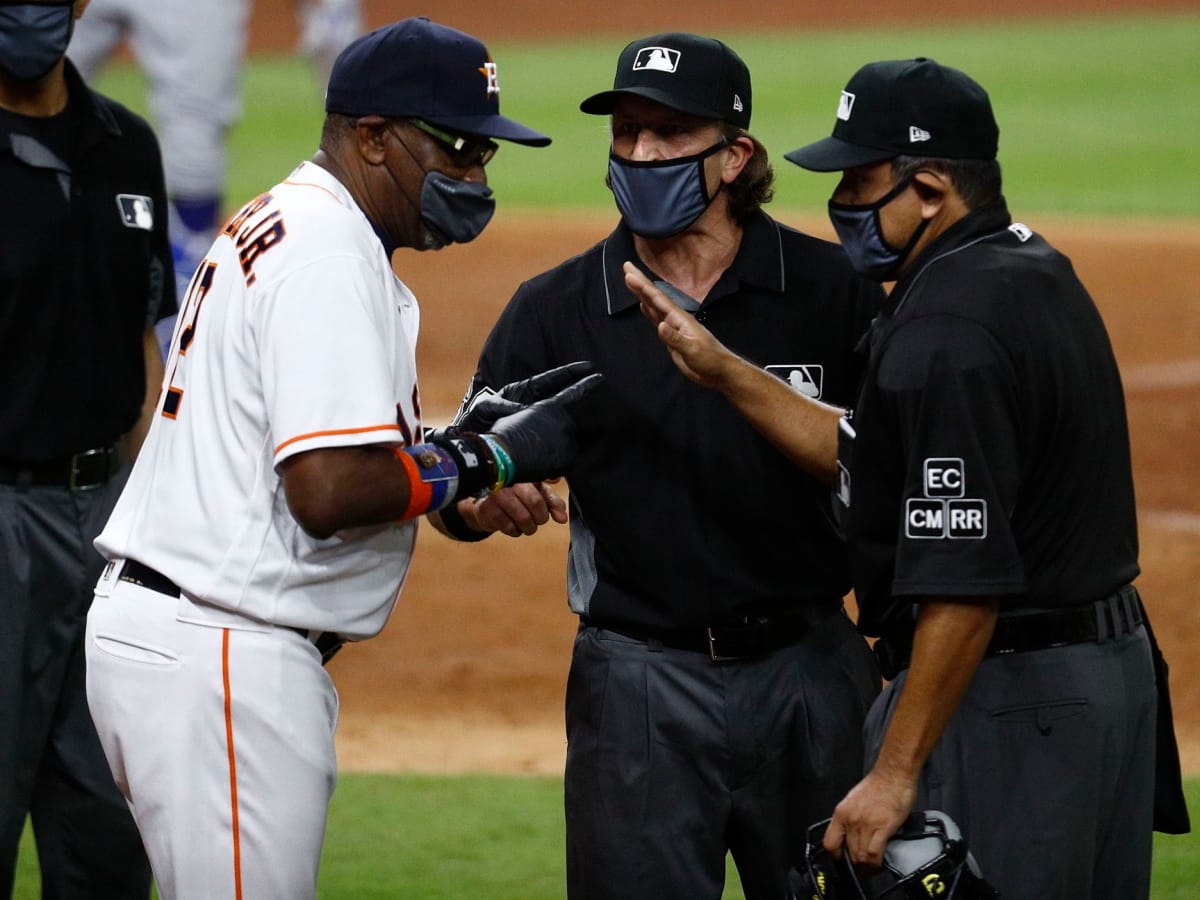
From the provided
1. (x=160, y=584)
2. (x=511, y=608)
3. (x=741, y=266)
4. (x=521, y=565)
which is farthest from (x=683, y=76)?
(x=521, y=565)

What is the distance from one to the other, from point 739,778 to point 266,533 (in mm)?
1177

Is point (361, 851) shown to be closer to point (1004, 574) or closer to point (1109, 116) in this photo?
point (1004, 574)

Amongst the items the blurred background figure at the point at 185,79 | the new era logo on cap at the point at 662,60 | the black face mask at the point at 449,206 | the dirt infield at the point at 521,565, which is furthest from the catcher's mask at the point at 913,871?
the blurred background figure at the point at 185,79

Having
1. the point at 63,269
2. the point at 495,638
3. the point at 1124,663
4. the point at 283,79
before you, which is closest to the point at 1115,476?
the point at 1124,663

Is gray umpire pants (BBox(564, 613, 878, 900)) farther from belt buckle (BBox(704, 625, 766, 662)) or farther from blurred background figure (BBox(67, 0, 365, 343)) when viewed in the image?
blurred background figure (BBox(67, 0, 365, 343))

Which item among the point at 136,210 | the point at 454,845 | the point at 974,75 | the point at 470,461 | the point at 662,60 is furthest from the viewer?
the point at 974,75

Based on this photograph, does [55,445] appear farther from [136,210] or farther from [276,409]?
[276,409]

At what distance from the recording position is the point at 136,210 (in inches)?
183

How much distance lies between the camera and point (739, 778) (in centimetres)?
371

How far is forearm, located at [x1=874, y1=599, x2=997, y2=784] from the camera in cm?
310

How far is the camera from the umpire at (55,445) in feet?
14.3

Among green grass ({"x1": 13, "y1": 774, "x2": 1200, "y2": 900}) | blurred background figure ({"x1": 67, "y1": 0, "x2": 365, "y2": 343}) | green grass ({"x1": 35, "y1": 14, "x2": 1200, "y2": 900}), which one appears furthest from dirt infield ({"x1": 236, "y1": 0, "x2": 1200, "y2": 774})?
blurred background figure ({"x1": 67, "y1": 0, "x2": 365, "y2": 343})

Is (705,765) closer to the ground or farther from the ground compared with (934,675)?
closer to the ground

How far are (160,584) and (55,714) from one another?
4.56 feet
